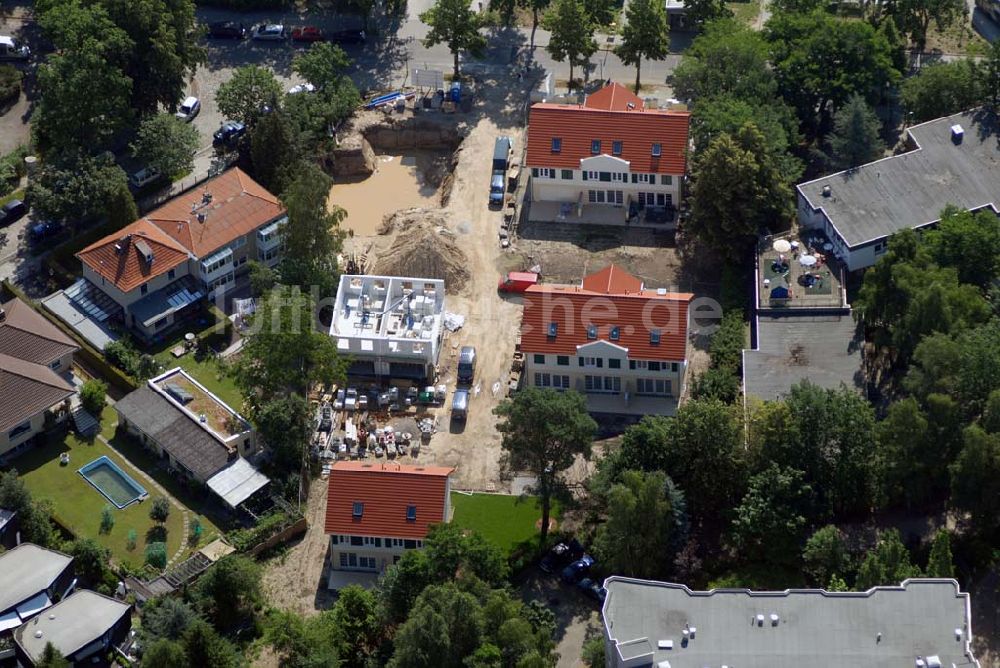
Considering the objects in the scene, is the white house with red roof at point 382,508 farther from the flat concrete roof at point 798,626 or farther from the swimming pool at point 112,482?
the flat concrete roof at point 798,626

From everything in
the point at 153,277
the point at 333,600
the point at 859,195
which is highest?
the point at 859,195

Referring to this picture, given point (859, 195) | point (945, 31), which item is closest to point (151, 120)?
point (859, 195)

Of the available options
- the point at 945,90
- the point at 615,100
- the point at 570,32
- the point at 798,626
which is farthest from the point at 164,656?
the point at 945,90

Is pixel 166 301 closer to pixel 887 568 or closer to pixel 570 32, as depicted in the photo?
pixel 570 32

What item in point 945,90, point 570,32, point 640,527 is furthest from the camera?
point 570,32

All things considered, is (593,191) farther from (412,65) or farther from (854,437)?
(854,437)

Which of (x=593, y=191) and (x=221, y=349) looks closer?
(x=221, y=349)

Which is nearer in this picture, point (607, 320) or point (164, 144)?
point (607, 320)
